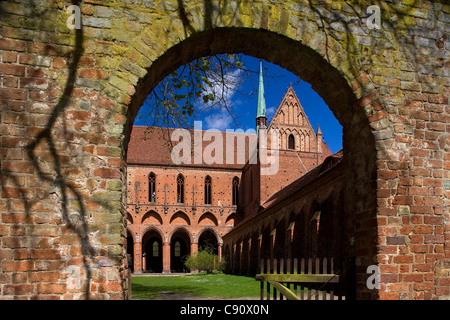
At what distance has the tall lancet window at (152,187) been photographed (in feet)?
139

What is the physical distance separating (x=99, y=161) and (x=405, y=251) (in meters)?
3.49

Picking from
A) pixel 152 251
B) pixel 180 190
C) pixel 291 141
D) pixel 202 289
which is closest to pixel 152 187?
pixel 180 190

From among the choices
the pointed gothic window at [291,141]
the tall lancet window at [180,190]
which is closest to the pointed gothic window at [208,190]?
the tall lancet window at [180,190]

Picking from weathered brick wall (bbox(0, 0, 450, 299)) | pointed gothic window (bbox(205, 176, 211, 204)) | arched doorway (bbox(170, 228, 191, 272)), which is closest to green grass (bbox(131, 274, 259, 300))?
weathered brick wall (bbox(0, 0, 450, 299))

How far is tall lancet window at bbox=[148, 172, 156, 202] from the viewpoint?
42.4 meters

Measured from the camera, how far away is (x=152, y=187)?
140ft

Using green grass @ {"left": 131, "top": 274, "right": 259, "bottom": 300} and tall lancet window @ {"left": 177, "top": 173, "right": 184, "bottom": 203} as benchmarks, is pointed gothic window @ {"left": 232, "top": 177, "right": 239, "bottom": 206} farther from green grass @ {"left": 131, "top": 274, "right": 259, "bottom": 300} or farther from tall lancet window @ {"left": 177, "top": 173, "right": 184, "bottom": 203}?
green grass @ {"left": 131, "top": 274, "right": 259, "bottom": 300}

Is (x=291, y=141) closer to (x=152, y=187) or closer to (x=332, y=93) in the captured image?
(x=152, y=187)

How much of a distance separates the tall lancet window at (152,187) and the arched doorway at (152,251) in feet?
11.1

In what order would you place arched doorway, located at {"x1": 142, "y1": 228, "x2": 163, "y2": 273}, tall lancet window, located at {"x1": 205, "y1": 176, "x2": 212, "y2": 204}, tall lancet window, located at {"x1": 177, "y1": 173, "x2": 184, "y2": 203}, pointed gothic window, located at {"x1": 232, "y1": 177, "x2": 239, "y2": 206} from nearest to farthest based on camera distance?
tall lancet window, located at {"x1": 177, "y1": 173, "x2": 184, "y2": 203}, arched doorway, located at {"x1": 142, "y1": 228, "x2": 163, "y2": 273}, tall lancet window, located at {"x1": 205, "y1": 176, "x2": 212, "y2": 204}, pointed gothic window, located at {"x1": 232, "y1": 177, "x2": 239, "y2": 206}

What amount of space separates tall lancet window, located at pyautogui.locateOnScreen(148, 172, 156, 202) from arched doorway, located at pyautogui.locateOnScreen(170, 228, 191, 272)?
4.41 metres

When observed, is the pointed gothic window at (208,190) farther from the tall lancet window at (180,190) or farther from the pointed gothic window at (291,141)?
the pointed gothic window at (291,141)
